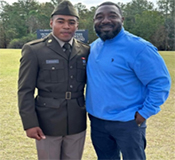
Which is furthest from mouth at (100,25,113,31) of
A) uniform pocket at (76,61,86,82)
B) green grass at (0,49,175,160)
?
green grass at (0,49,175,160)

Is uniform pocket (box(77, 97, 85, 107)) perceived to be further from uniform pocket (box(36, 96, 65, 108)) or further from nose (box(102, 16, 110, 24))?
nose (box(102, 16, 110, 24))

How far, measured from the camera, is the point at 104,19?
2.12 meters

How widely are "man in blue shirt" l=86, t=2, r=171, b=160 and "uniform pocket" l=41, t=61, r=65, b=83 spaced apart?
0.27 m

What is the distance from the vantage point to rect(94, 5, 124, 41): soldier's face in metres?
2.09

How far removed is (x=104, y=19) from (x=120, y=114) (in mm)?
887

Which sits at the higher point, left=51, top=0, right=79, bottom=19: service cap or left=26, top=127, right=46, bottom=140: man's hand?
left=51, top=0, right=79, bottom=19: service cap

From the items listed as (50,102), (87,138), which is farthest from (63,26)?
(87,138)

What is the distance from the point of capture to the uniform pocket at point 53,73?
206cm

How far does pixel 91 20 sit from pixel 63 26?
41037mm

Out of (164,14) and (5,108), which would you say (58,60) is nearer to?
(5,108)

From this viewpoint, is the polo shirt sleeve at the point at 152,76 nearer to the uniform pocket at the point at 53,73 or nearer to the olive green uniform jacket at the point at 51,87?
the olive green uniform jacket at the point at 51,87

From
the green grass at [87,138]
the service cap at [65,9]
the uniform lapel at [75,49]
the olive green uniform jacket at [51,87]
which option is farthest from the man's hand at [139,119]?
the green grass at [87,138]

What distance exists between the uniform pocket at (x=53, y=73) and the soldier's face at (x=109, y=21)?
Result: 490 mm

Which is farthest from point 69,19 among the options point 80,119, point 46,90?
point 80,119
